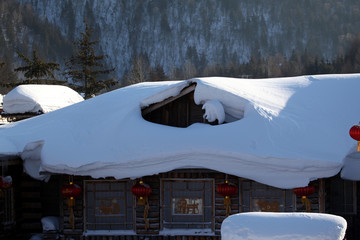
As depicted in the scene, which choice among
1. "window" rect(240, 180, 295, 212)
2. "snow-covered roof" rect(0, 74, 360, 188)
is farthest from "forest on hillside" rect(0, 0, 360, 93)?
"window" rect(240, 180, 295, 212)

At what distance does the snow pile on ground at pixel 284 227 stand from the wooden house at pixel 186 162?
5487mm

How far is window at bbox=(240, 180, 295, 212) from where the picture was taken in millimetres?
14156

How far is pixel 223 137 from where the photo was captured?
13.4 metres

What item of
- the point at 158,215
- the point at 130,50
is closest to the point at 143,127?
the point at 158,215

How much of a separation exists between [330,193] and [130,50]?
148267mm

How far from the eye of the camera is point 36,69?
→ 4447cm

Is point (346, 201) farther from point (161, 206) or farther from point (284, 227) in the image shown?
point (284, 227)

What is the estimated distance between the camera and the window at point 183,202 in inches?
568

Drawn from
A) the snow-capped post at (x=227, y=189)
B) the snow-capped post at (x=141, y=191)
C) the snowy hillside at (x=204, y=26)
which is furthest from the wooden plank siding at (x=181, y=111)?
the snowy hillside at (x=204, y=26)

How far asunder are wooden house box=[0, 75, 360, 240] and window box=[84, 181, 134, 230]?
0.03 metres

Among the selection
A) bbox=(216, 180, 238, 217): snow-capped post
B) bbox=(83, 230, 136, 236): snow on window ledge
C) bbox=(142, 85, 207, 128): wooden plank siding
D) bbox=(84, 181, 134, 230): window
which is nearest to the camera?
bbox=(216, 180, 238, 217): snow-capped post

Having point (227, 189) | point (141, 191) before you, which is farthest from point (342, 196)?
point (141, 191)

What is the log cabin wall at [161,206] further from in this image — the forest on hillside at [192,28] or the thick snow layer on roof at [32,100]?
the forest on hillside at [192,28]

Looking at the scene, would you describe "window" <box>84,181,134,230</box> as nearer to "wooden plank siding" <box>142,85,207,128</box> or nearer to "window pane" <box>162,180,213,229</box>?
"window pane" <box>162,180,213,229</box>
